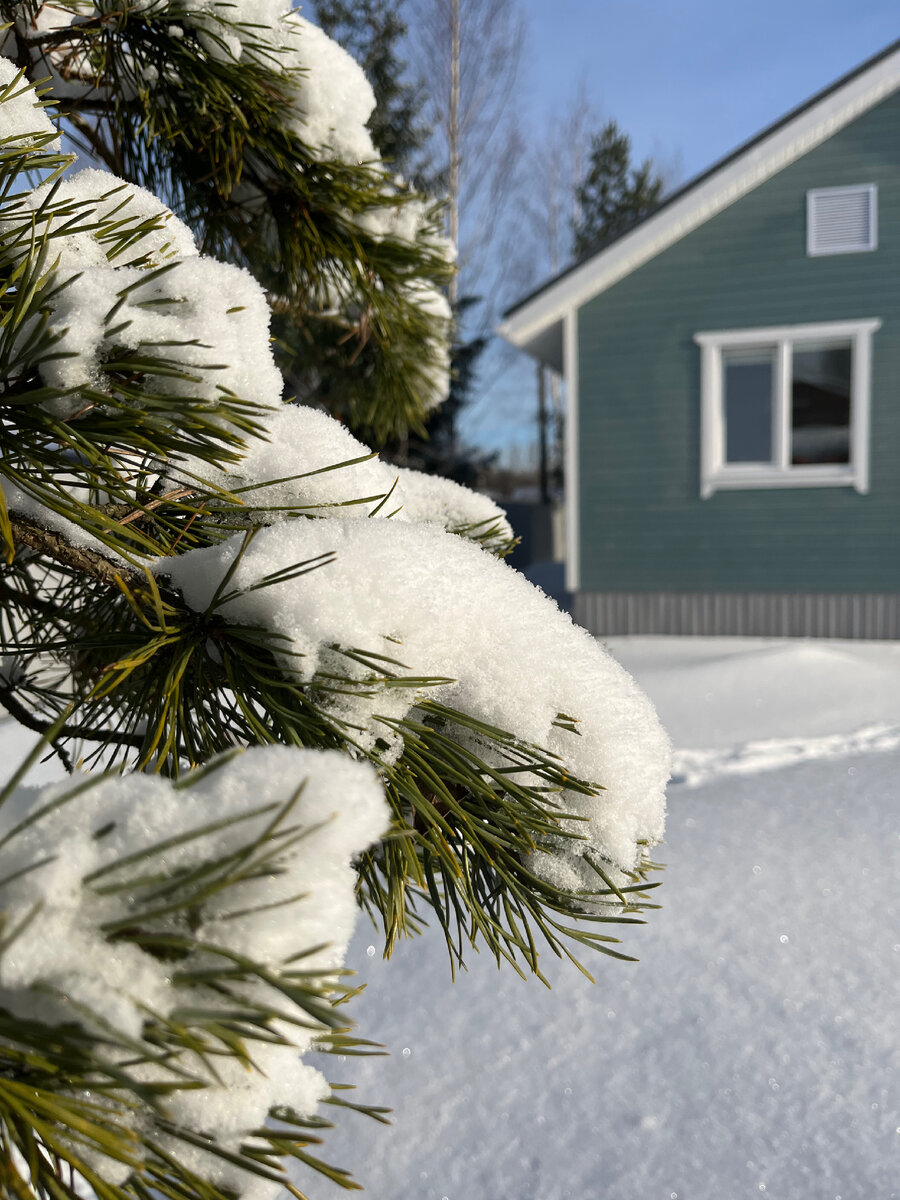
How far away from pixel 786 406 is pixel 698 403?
2.78 feet

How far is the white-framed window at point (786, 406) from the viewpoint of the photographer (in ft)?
26.3

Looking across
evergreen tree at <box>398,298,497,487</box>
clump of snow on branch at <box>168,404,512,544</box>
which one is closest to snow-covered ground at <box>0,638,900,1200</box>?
clump of snow on branch at <box>168,404,512,544</box>

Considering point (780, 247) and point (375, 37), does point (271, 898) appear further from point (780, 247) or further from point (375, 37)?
point (375, 37)

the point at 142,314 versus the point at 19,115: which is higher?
the point at 19,115

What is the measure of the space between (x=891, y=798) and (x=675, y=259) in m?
6.13

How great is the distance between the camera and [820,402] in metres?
8.41

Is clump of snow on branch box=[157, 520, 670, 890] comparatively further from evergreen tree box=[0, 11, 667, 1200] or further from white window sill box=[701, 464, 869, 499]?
white window sill box=[701, 464, 869, 499]

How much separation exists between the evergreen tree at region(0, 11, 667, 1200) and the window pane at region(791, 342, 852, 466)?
8104 mm

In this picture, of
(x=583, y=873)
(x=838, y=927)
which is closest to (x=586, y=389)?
(x=838, y=927)

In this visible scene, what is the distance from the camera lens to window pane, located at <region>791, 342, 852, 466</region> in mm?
8258

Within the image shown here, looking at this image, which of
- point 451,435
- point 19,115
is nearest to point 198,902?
point 19,115

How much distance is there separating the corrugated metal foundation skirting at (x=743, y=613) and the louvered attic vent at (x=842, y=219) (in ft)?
11.0

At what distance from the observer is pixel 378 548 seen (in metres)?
0.74

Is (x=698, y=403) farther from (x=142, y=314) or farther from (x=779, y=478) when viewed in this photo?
(x=142, y=314)
